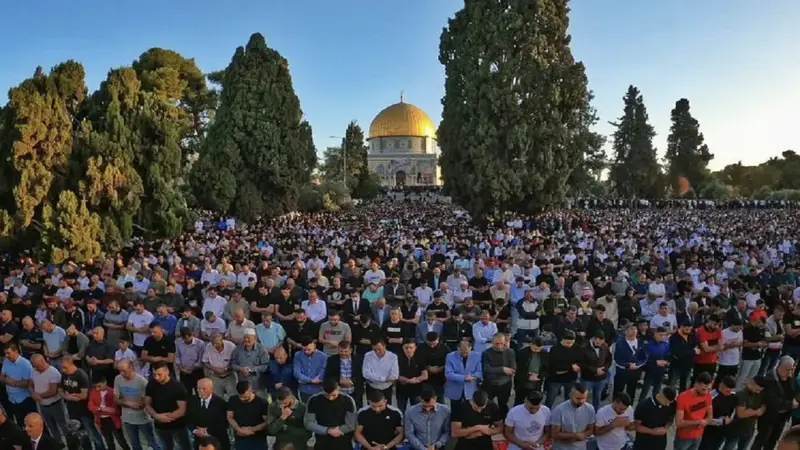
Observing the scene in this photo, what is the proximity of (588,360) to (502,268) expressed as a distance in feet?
15.5

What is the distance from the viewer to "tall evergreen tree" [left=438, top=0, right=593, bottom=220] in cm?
2666

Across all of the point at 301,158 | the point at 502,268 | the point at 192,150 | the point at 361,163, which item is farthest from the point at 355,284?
the point at 361,163

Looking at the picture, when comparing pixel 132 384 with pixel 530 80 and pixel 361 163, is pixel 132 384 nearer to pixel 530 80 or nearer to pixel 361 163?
pixel 530 80

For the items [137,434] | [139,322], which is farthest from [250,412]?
[139,322]

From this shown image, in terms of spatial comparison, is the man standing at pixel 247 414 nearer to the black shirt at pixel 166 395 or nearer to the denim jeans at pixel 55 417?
the black shirt at pixel 166 395

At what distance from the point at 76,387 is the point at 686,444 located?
624 cm

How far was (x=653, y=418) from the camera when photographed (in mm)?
5559

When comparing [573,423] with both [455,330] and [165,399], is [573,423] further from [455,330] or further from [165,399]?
[165,399]

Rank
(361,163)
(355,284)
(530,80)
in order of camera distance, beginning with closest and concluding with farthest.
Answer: (355,284) → (530,80) → (361,163)

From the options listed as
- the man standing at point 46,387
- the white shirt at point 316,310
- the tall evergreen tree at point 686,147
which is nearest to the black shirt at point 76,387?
the man standing at point 46,387

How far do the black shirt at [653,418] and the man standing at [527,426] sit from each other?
921mm

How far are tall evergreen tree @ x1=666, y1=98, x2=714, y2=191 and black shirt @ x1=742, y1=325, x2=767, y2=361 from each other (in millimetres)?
53825

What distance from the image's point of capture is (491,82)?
1054 inches

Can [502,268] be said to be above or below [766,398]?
above
